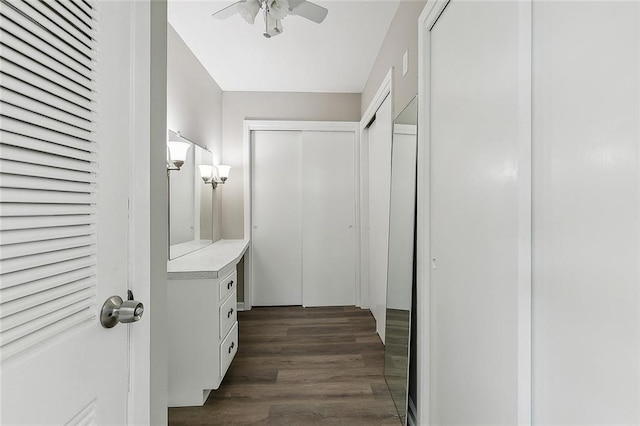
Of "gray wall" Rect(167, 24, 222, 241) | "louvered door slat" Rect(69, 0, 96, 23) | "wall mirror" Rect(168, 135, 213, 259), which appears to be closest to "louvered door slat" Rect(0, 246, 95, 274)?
"louvered door slat" Rect(69, 0, 96, 23)

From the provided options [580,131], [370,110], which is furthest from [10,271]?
[370,110]

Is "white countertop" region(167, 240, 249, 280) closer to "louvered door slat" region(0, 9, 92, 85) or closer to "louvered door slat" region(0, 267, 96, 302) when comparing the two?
"louvered door slat" region(0, 267, 96, 302)

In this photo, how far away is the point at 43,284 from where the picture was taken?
561mm

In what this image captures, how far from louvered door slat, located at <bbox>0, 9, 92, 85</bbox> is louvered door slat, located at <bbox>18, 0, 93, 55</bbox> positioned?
0.03m

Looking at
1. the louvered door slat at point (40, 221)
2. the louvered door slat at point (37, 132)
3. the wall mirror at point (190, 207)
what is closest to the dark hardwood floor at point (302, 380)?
the wall mirror at point (190, 207)

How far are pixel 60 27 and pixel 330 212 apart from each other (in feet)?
11.1

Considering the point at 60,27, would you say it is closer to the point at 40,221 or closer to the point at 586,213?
the point at 40,221

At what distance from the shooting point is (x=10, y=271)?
0.50 metres

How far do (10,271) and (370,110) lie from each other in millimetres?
3081

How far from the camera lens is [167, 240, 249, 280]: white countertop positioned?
199 centimetres

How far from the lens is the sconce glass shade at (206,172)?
3146 millimetres

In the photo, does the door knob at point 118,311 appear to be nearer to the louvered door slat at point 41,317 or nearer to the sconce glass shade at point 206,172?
the louvered door slat at point 41,317

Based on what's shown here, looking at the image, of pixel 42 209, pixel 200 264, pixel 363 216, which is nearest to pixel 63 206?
Answer: pixel 42 209

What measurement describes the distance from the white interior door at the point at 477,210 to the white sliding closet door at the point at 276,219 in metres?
2.52
